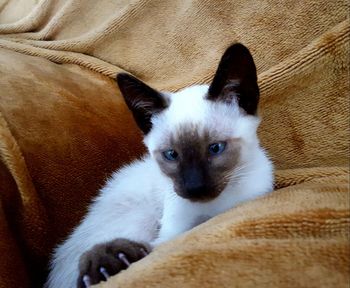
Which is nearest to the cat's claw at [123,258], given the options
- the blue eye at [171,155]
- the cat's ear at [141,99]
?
the blue eye at [171,155]

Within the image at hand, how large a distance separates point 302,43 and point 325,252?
665 mm

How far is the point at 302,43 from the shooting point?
1.14 m

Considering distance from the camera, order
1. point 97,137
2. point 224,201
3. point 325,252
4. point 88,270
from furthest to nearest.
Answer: point 97,137
point 224,201
point 88,270
point 325,252

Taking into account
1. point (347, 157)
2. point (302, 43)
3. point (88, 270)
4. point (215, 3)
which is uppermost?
point (215, 3)

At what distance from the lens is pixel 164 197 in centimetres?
116

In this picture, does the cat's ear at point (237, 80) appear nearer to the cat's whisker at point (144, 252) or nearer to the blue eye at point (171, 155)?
the blue eye at point (171, 155)

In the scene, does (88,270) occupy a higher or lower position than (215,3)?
lower

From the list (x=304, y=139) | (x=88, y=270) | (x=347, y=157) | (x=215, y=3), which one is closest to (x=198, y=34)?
(x=215, y=3)

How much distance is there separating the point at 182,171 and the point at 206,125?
0.13m

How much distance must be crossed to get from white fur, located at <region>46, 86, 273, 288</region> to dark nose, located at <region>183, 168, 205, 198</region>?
77 mm

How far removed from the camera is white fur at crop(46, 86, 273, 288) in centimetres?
103

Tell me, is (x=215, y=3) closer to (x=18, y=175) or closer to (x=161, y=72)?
(x=161, y=72)

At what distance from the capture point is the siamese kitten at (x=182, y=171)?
950mm

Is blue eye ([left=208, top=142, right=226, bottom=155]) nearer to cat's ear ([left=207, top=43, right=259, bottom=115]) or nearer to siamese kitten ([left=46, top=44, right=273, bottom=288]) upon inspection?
siamese kitten ([left=46, top=44, right=273, bottom=288])
